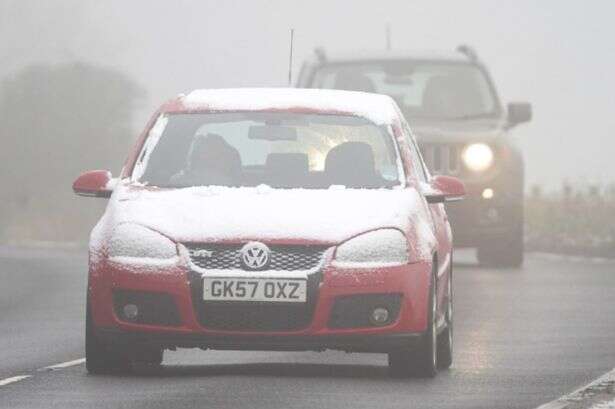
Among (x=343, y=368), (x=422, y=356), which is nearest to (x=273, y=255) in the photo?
(x=422, y=356)

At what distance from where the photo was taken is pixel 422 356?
591 inches

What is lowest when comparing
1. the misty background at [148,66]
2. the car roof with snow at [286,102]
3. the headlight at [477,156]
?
the misty background at [148,66]

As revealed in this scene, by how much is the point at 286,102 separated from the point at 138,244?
77.4 inches

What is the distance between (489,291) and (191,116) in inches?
359

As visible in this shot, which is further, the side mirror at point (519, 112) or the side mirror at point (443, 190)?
the side mirror at point (519, 112)

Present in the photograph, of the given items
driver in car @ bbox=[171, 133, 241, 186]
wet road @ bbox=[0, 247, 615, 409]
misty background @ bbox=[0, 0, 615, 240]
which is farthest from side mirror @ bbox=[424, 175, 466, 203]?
misty background @ bbox=[0, 0, 615, 240]

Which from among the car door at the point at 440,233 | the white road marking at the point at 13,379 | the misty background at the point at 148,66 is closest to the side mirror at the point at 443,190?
the car door at the point at 440,233

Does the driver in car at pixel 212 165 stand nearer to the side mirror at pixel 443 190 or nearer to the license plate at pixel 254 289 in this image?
the side mirror at pixel 443 190

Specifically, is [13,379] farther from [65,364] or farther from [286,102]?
[286,102]

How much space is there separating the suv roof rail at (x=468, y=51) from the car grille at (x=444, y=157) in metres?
1.18

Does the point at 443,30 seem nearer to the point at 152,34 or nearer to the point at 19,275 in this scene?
the point at 152,34

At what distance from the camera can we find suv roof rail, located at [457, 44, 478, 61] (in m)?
29.6

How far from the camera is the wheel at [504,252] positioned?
1176 inches

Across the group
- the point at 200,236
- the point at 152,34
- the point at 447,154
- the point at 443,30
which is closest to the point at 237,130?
the point at 200,236
